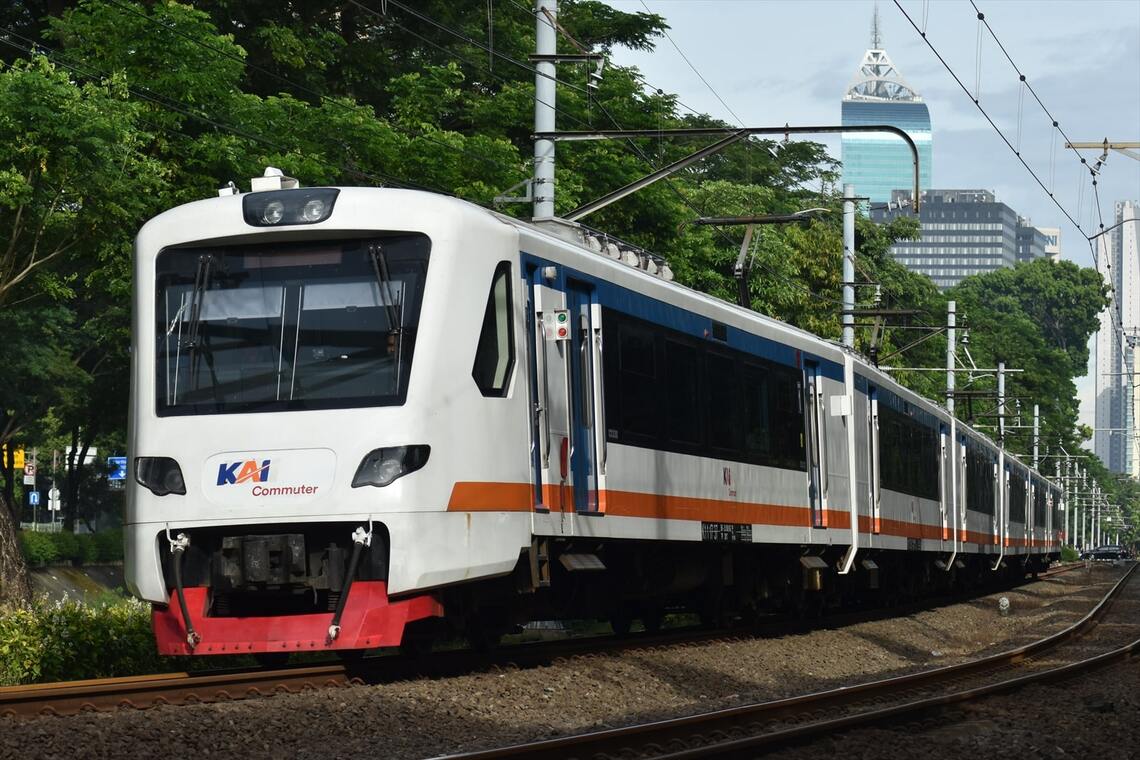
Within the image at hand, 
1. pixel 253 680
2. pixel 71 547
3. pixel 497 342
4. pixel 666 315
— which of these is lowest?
pixel 71 547

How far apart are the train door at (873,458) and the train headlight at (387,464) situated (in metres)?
12.3

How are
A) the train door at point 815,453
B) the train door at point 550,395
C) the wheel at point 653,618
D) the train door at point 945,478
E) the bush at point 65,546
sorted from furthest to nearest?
the bush at point 65,546 → the train door at point 945,478 → the train door at point 815,453 → the wheel at point 653,618 → the train door at point 550,395

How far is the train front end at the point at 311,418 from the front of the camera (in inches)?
420

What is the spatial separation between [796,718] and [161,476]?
4.43 meters

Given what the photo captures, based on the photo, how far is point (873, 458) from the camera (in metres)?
22.3

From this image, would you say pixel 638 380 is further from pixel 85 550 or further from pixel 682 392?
pixel 85 550

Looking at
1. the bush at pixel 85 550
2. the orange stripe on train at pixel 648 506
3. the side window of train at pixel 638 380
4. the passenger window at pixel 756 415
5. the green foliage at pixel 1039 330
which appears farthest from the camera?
the green foliage at pixel 1039 330

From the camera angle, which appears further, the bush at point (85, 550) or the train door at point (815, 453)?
the bush at point (85, 550)

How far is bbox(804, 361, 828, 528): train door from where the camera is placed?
19.0m

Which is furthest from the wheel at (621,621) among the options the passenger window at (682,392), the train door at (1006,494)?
the train door at (1006,494)

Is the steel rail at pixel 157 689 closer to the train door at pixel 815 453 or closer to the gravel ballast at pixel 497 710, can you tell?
the gravel ballast at pixel 497 710

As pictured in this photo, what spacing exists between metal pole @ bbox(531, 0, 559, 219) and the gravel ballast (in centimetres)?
547

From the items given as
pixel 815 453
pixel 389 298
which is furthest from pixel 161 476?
pixel 815 453

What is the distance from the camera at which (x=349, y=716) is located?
948 centimetres
